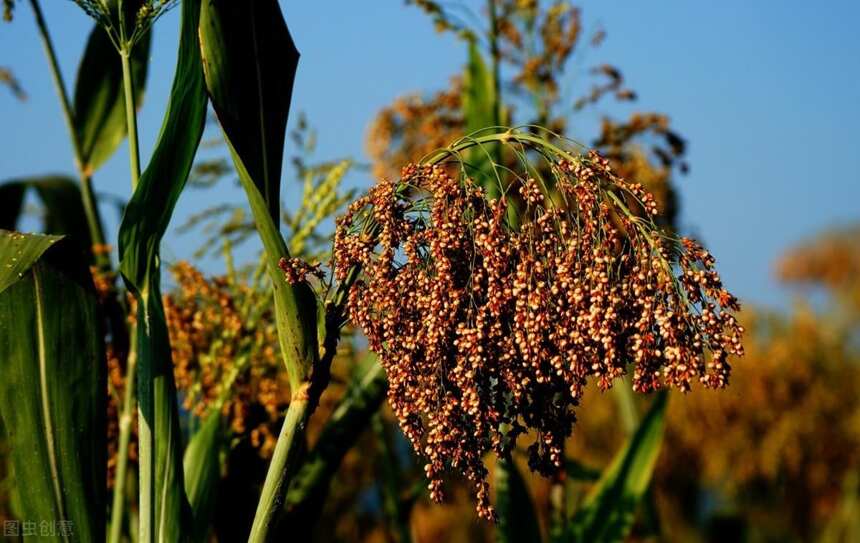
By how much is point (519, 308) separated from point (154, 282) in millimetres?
845

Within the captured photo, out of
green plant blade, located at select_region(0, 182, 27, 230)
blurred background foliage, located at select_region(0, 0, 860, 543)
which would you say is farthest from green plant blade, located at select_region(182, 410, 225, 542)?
green plant blade, located at select_region(0, 182, 27, 230)

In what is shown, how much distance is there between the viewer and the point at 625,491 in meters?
3.58

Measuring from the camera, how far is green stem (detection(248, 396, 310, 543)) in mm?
1790

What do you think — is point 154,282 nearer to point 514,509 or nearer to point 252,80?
point 252,80

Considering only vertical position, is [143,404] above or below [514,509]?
below

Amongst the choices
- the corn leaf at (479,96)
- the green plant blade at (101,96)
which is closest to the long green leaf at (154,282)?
the green plant blade at (101,96)

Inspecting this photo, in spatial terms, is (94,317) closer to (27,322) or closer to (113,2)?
(27,322)

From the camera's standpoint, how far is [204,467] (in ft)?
8.69

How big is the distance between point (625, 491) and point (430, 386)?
2134 mm

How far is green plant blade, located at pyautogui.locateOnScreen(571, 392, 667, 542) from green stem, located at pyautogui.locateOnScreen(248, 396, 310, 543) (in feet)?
6.34

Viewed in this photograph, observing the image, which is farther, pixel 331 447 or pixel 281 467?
pixel 331 447

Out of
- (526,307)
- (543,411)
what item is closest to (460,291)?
(526,307)

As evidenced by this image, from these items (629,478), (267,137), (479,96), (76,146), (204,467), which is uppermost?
(479,96)

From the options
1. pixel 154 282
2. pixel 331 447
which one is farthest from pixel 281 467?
pixel 331 447
